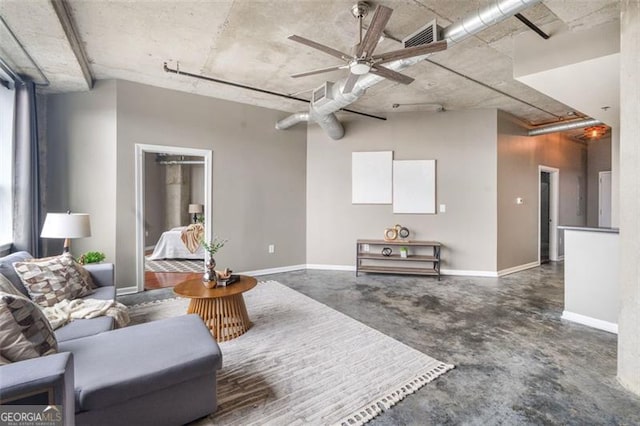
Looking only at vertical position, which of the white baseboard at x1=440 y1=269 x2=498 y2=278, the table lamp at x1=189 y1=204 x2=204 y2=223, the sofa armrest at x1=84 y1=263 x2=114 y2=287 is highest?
the table lamp at x1=189 y1=204 x2=204 y2=223

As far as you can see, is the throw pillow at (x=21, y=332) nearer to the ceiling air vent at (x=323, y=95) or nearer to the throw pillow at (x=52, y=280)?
the throw pillow at (x=52, y=280)

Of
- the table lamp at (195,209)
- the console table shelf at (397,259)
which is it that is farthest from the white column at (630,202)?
the table lamp at (195,209)

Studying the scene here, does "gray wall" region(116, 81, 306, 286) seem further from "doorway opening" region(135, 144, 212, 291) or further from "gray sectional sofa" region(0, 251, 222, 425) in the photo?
"gray sectional sofa" region(0, 251, 222, 425)

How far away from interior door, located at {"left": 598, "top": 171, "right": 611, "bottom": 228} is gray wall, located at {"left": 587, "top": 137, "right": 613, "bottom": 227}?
0.07m

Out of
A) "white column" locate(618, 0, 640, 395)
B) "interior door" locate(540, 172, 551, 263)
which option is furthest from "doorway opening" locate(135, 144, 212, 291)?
"interior door" locate(540, 172, 551, 263)

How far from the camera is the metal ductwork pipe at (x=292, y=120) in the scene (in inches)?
189

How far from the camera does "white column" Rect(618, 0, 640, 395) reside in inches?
75.0

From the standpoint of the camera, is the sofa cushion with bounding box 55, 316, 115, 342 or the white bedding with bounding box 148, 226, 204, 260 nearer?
the sofa cushion with bounding box 55, 316, 115, 342

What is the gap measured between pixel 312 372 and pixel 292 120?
395 cm

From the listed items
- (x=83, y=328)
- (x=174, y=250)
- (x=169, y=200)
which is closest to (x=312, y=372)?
(x=83, y=328)

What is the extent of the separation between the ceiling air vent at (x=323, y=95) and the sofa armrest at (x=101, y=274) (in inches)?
124

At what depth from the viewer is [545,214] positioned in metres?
6.38

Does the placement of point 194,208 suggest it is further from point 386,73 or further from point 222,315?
point 386,73

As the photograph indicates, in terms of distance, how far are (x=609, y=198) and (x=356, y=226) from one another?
263 inches
